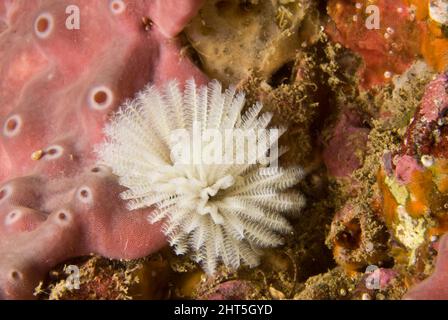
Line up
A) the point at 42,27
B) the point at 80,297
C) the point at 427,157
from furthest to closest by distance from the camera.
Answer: the point at 42,27 < the point at 80,297 < the point at 427,157

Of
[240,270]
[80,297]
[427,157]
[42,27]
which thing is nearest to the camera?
[427,157]

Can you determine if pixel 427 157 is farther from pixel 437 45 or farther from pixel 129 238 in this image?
pixel 129 238

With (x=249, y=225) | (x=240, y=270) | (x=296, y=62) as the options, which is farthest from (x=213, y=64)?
(x=240, y=270)

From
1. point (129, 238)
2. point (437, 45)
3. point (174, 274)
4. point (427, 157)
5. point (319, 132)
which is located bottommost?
point (174, 274)

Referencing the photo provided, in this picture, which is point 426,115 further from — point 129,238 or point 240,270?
point 129,238

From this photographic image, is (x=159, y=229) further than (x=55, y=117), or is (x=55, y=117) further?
(x=55, y=117)

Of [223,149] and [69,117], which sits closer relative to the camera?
[223,149]

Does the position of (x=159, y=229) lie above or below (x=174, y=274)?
above
